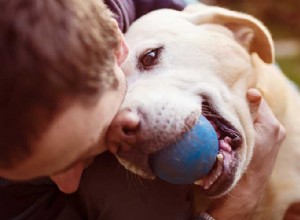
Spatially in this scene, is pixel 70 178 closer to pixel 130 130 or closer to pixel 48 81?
pixel 130 130

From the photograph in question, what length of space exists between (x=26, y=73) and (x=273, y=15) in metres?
3.28

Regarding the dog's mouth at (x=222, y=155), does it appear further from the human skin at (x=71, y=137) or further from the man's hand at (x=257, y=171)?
the human skin at (x=71, y=137)

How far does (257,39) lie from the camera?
163 cm

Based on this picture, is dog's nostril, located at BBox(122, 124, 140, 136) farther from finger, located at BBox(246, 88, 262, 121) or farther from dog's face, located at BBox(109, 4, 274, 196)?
finger, located at BBox(246, 88, 262, 121)

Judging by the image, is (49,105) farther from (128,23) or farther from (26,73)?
(128,23)

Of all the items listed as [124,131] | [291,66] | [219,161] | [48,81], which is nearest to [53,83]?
[48,81]

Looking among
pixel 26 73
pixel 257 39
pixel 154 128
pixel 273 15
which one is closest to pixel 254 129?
pixel 257 39

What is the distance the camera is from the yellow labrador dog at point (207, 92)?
1.27m

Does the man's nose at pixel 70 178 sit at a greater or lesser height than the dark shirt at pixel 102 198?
greater

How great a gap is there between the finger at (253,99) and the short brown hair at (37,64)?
0.54m

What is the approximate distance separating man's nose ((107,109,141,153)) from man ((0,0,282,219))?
3 centimetres

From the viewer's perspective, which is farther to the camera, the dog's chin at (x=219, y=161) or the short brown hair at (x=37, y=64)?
the dog's chin at (x=219, y=161)

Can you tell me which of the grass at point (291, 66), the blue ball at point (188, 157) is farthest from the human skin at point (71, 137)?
the grass at point (291, 66)

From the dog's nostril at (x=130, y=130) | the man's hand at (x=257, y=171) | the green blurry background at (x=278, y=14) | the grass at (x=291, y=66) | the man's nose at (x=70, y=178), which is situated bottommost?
the green blurry background at (x=278, y=14)
